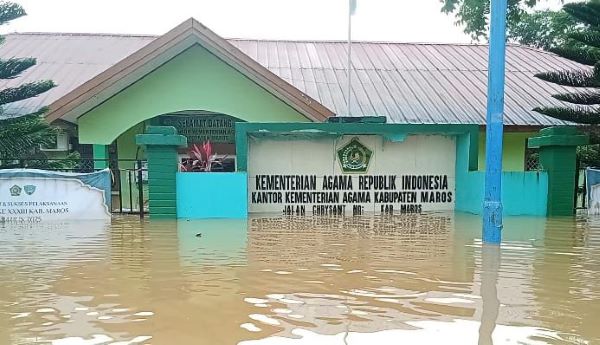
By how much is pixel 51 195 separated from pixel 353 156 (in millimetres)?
6662

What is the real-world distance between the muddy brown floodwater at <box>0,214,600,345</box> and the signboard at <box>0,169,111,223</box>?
5.70 feet

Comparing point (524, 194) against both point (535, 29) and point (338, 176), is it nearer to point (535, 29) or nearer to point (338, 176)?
point (338, 176)

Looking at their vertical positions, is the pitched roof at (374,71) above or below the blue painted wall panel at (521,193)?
above

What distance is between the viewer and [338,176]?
459 inches

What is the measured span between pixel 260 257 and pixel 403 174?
6.33 meters

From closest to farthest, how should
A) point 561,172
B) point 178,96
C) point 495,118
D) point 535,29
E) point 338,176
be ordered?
point 495,118, point 561,172, point 338,176, point 178,96, point 535,29

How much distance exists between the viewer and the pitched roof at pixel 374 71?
1467 centimetres

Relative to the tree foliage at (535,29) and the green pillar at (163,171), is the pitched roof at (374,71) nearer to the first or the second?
the green pillar at (163,171)

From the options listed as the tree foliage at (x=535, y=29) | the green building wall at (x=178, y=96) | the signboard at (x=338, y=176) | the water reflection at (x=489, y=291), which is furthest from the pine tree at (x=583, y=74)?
the tree foliage at (x=535, y=29)

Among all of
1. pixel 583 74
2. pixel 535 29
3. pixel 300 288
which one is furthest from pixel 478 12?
pixel 535 29

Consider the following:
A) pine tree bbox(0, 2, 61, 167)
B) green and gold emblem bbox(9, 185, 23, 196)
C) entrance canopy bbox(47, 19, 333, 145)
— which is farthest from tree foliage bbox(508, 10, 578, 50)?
green and gold emblem bbox(9, 185, 23, 196)

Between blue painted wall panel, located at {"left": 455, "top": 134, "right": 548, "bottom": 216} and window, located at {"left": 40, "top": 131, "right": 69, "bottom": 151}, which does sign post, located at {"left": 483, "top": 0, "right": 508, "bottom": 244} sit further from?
window, located at {"left": 40, "top": 131, "right": 69, "bottom": 151}

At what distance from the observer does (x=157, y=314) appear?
3.99 m

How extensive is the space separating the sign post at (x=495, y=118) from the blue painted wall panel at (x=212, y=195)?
213 inches
